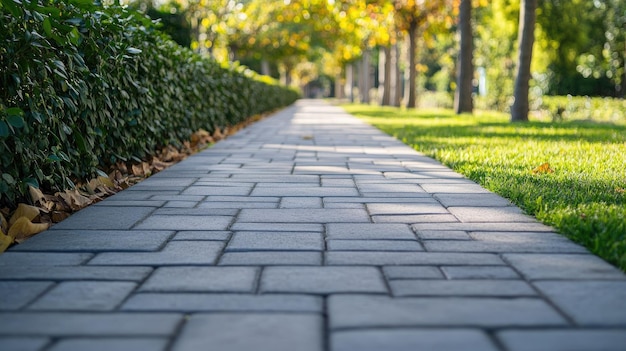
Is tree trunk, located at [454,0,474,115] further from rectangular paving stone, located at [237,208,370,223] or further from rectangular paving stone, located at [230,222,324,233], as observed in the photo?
rectangular paving stone, located at [230,222,324,233]

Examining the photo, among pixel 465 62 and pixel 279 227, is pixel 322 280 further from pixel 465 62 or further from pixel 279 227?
pixel 465 62

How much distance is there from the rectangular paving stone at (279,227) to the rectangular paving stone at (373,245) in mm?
302

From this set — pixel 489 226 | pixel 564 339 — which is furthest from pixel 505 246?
pixel 564 339

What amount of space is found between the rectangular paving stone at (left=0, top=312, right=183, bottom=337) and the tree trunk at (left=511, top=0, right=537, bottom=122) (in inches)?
486

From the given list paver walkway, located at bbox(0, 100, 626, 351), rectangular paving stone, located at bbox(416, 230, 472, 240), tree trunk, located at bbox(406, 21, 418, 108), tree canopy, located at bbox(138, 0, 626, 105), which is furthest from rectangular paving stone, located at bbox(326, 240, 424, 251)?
tree trunk, located at bbox(406, 21, 418, 108)

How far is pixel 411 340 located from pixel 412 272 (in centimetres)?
76

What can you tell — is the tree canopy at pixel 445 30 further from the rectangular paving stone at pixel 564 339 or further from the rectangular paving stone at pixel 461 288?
the rectangular paving stone at pixel 564 339

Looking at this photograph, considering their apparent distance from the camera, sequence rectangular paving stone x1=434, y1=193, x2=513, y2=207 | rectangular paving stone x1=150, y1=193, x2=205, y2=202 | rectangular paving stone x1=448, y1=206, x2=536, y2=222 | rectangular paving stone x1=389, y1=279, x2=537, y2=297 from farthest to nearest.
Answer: rectangular paving stone x1=150, y1=193, x2=205, y2=202 → rectangular paving stone x1=434, y1=193, x2=513, y2=207 → rectangular paving stone x1=448, y1=206, x2=536, y2=222 → rectangular paving stone x1=389, y1=279, x2=537, y2=297

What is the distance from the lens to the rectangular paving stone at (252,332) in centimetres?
192

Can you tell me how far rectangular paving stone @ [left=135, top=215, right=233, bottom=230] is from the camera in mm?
3613

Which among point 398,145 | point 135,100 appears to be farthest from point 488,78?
point 135,100

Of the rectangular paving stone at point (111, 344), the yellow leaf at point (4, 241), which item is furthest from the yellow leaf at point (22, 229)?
the rectangular paving stone at point (111, 344)

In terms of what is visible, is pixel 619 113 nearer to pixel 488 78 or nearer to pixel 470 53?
pixel 470 53

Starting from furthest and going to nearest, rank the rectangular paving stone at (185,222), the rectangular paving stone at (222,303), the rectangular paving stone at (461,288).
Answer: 1. the rectangular paving stone at (185,222)
2. the rectangular paving stone at (461,288)
3. the rectangular paving stone at (222,303)
